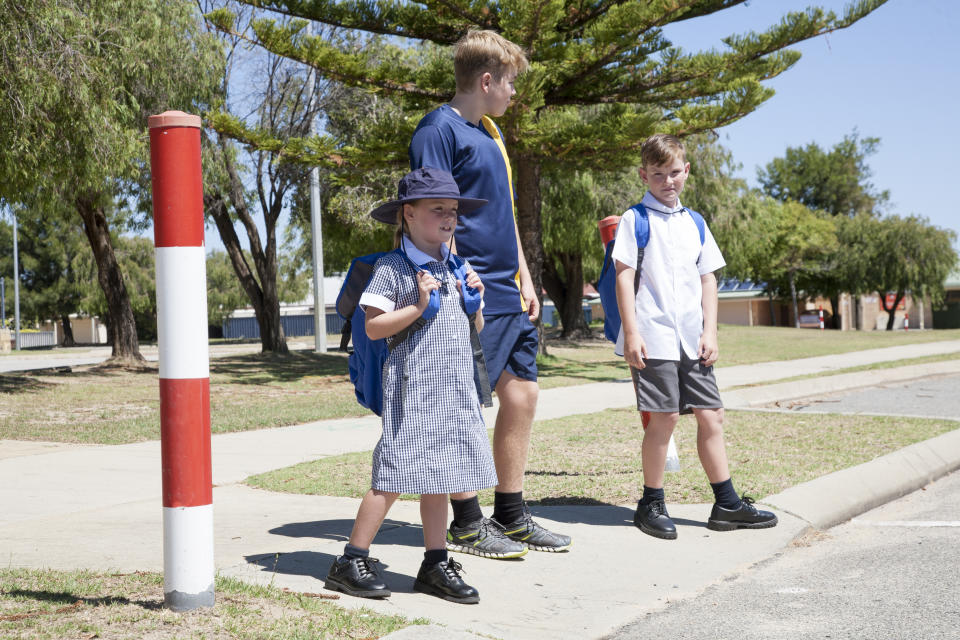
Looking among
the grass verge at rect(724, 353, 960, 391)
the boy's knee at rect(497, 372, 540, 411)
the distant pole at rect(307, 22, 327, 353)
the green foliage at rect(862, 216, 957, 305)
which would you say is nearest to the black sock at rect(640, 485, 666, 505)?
the boy's knee at rect(497, 372, 540, 411)

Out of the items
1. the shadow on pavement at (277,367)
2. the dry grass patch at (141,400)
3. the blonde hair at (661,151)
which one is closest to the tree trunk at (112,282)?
the dry grass patch at (141,400)

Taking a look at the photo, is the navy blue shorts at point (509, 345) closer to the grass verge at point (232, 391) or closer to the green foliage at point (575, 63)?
the grass verge at point (232, 391)

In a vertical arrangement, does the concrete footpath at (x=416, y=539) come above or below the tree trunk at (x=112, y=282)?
below

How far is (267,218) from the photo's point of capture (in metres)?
20.8

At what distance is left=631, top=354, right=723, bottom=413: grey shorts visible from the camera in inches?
169

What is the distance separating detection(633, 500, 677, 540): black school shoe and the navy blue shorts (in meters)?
0.85

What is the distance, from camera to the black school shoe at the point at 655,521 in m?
4.18

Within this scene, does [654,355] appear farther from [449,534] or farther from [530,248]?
[530,248]

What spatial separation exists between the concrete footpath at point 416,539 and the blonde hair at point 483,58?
6.60 ft

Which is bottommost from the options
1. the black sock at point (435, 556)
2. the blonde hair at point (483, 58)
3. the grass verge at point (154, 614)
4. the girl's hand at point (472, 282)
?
the grass verge at point (154, 614)

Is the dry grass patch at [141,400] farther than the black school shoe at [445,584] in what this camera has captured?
Yes

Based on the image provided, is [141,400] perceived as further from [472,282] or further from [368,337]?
[472,282]

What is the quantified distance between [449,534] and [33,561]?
1.64 m

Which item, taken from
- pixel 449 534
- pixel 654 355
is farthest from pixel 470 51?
Result: pixel 449 534
